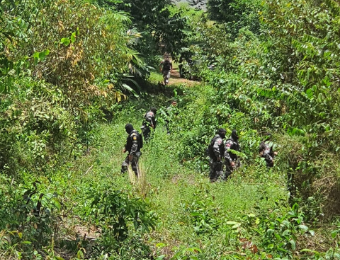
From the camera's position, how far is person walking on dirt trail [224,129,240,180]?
537 inches

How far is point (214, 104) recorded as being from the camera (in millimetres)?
→ 17141

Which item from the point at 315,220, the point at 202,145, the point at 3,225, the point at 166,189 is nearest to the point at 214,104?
the point at 202,145

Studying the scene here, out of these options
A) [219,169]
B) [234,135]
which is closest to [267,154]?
[234,135]

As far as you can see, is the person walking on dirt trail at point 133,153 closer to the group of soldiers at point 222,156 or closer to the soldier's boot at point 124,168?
the soldier's boot at point 124,168

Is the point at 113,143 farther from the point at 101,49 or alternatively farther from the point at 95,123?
the point at 101,49

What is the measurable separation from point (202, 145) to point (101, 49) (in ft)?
13.9

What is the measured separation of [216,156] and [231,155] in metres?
0.50

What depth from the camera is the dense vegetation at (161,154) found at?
23.7ft

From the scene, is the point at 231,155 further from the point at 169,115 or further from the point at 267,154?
the point at 169,115

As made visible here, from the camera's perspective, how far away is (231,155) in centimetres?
1381

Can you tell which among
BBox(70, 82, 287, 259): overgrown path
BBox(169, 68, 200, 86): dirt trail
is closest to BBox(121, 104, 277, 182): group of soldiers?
BBox(70, 82, 287, 259): overgrown path

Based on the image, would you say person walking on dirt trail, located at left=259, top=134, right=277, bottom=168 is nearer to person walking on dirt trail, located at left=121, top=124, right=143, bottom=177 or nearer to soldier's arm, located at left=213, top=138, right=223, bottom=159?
soldier's arm, located at left=213, top=138, right=223, bottom=159

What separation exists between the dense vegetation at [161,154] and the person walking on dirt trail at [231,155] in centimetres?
31

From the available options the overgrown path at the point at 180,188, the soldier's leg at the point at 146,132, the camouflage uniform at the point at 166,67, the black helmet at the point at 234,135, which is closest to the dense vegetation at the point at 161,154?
the overgrown path at the point at 180,188
